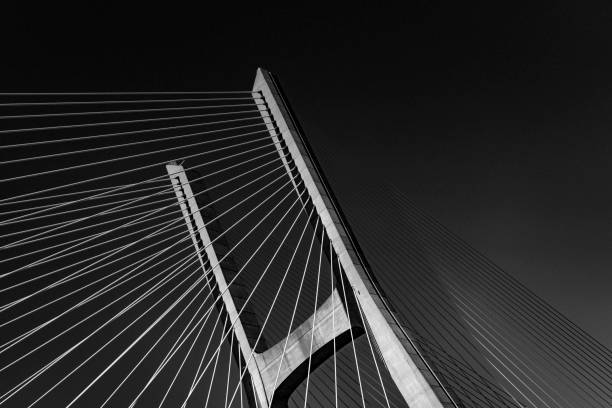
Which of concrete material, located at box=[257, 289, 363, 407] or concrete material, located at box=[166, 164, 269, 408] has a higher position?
concrete material, located at box=[166, 164, 269, 408]

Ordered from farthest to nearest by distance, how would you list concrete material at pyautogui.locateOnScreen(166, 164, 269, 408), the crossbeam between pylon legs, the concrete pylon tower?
concrete material at pyautogui.locateOnScreen(166, 164, 269, 408), the crossbeam between pylon legs, the concrete pylon tower

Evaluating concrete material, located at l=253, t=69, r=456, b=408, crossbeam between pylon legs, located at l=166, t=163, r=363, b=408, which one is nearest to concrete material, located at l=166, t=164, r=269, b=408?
crossbeam between pylon legs, located at l=166, t=163, r=363, b=408

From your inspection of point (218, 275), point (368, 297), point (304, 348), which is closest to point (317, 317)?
point (304, 348)

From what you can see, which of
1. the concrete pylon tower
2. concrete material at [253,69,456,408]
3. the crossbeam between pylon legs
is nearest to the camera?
concrete material at [253,69,456,408]

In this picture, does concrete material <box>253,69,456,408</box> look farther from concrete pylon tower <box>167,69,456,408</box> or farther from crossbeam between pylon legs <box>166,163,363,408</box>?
crossbeam between pylon legs <box>166,163,363,408</box>

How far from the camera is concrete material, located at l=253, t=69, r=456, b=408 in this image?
221 inches

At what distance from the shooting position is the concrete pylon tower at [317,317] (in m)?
5.78

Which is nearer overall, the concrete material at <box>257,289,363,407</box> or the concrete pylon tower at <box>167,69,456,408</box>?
the concrete pylon tower at <box>167,69,456,408</box>

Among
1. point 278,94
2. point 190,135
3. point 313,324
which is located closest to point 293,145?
point 278,94

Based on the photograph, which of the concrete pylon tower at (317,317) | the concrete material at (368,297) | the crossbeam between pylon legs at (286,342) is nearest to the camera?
the concrete material at (368,297)

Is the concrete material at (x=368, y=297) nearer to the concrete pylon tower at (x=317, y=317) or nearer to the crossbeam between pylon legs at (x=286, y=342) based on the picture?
the concrete pylon tower at (x=317, y=317)

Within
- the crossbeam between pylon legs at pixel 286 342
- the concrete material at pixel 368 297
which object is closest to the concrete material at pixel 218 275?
the crossbeam between pylon legs at pixel 286 342

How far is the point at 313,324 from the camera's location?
7.86 meters

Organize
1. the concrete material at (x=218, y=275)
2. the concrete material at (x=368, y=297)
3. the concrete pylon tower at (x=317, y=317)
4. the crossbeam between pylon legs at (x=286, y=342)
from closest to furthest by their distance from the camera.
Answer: the concrete material at (x=368, y=297) < the concrete pylon tower at (x=317, y=317) < the crossbeam between pylon legs at (x=286, y=342) < the concrete material at (x=218, y=275)
